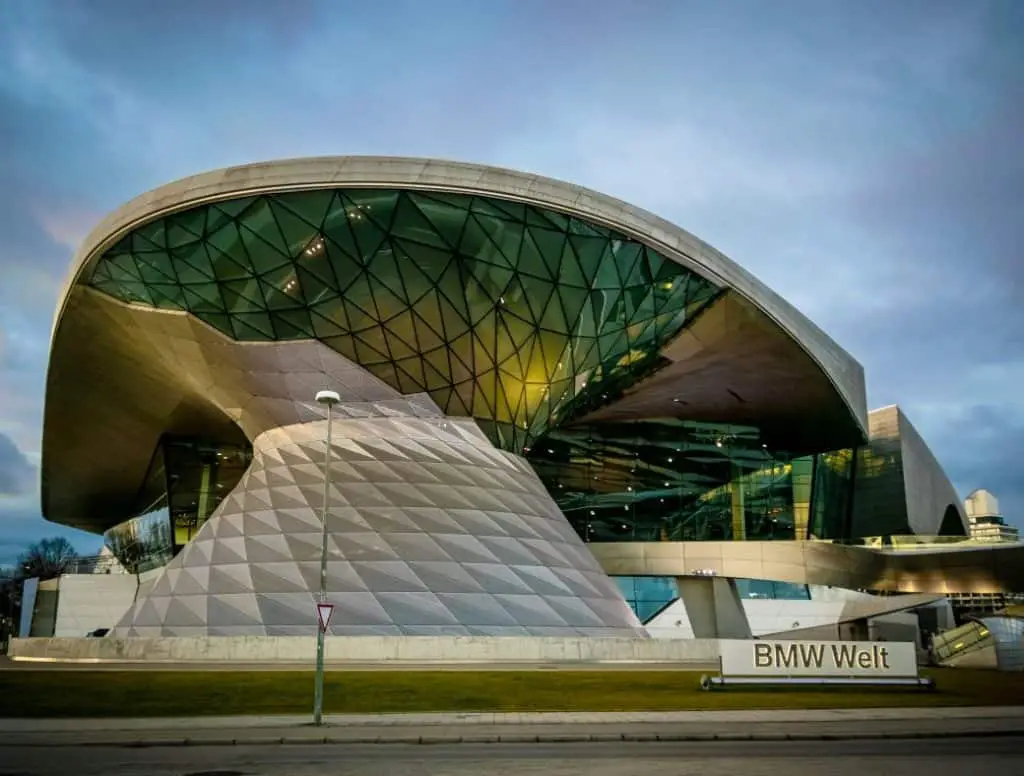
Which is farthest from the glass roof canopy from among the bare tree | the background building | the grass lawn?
the background building

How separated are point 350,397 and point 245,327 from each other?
14.7 feet

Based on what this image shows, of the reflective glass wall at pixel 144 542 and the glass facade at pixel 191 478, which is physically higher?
the glass facade at pixel 191 478

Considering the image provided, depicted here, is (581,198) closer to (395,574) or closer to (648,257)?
(648,257)

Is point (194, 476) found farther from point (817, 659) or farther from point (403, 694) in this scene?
point (817, 659)

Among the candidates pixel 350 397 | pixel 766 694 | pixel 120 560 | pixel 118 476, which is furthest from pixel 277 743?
pixel 120 560

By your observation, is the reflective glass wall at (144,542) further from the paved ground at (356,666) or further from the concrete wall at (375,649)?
the paved ground at (356,666)

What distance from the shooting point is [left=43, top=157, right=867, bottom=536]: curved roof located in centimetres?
2762

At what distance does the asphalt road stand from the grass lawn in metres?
3.89

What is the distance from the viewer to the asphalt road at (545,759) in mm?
8922

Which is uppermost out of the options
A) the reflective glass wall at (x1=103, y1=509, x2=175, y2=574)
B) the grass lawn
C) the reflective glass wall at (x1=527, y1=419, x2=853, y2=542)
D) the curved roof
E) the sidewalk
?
the curved roof

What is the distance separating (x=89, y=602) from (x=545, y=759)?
5395 cm

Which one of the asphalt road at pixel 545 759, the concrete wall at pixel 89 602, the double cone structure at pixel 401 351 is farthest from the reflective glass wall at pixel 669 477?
the asphalt road at pixel 545 759

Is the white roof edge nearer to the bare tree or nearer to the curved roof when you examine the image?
the curved roof

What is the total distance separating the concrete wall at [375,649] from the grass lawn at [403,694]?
11.0 feet
